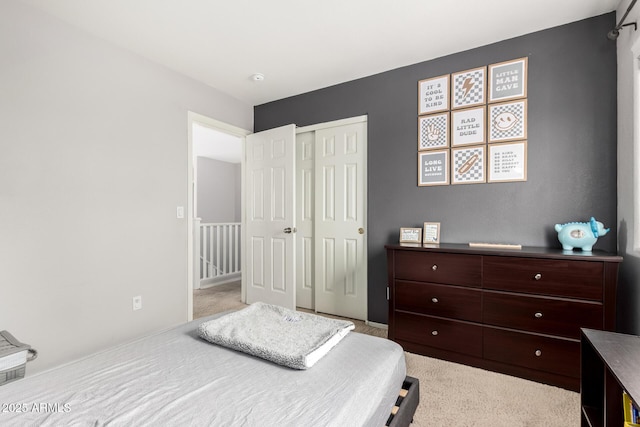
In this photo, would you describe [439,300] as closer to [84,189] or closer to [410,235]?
[410,235]

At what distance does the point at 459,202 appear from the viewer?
2635 millimetres

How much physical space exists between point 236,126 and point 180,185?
110cm

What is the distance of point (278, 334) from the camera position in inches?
54.5

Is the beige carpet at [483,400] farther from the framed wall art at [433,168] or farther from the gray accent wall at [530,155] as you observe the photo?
the framed wall art at [433,168]

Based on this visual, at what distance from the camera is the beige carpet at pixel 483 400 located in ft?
5.44

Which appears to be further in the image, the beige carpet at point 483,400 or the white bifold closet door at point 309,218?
the white bifold closet door at point 309,218

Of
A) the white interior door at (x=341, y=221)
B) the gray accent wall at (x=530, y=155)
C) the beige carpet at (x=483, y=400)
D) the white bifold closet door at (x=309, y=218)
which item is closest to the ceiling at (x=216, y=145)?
the white bifold closet door at (x=309, y=218)

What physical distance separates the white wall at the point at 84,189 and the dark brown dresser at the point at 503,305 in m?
2.16

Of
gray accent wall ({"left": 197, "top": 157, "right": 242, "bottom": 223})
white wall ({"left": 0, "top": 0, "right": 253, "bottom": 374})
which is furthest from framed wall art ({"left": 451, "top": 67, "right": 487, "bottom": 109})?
gray accent wall ({"left": 197, "top": 157, "right": 242, "bottom": 223})

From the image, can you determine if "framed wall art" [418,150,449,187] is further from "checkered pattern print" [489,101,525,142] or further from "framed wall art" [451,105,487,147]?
"checkered pattern print" [489,101,525,142]

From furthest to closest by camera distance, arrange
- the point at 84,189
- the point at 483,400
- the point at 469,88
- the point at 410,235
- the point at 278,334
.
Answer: the point at 410,235 < the point at 469,88 < the point at 84,189 < the point at 483,400 < the point at 278,334

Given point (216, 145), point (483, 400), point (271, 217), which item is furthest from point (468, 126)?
point (216, 145)

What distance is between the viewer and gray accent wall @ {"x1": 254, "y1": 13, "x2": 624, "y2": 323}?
2.16 m

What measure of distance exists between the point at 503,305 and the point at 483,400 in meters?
0.64
